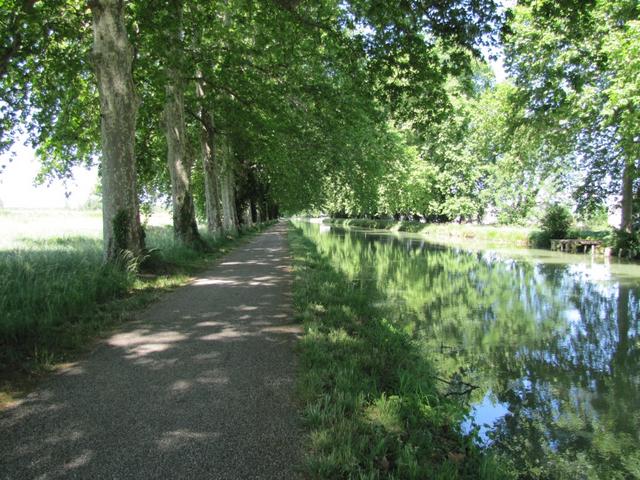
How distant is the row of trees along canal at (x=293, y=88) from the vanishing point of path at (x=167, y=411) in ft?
15.9

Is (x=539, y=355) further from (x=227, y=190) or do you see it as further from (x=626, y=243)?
(x=227, y=190)

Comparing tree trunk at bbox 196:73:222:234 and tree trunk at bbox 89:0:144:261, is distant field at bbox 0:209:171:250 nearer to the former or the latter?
tree trunk at bbox 89:0:144:261

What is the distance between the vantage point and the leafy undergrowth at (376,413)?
3114 mm

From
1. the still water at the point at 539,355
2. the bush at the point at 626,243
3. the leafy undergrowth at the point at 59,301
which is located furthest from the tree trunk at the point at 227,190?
the bush at the point at 626,243

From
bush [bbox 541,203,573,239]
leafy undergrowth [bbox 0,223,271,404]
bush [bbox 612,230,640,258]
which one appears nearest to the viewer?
leafy undergrowth [bbox 0,223,271,404]

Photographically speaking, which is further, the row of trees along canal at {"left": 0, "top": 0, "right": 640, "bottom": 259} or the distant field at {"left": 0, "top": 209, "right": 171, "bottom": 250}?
the distant field at {"left": 0, "top": 209, "right": 171, "bottom": 250}

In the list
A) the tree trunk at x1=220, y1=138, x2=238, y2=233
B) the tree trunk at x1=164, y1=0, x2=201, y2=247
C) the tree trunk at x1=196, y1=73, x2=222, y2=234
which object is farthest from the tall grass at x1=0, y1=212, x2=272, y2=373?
the tree trunk at x1=220, y1=138, x2=238, y2=233

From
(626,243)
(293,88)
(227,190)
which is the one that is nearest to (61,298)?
(293,88)

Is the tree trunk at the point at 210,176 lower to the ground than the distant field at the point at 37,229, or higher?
higher

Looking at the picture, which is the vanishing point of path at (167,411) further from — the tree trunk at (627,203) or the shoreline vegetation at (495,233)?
the tree trunk at (627,203)

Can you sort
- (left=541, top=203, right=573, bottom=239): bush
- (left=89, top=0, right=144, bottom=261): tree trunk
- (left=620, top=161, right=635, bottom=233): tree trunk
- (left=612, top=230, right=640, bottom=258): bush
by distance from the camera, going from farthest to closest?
(left=541, top=203, right=573, bottom=239): bush < (left=620, top=161, right=635, bottom=233): tree trunk < (left=612, top=230, right=640, bottom=258): bush < (left=89, top=0, right=144, bottom=261): tree trunk

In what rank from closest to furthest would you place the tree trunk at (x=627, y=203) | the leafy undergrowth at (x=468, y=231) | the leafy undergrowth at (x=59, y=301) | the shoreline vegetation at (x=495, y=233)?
the leafy undergrowth at (x=59, y=301)
the tree trunk at (x=627, y=203)
the shoreline vegetation at (x=495, y=233)
the leafy undergrowth at (x=468, y=231)

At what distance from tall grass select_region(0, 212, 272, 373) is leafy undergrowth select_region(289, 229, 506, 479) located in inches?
114

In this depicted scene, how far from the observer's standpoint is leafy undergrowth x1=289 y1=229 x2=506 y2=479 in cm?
311
